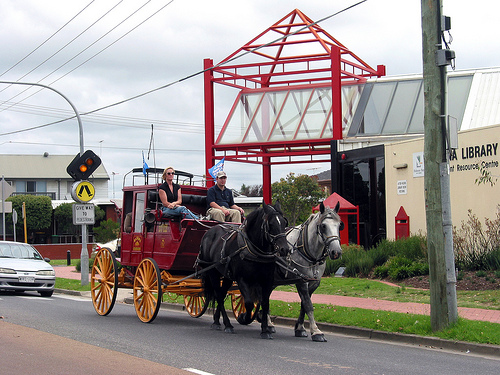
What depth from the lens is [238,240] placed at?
10.7m

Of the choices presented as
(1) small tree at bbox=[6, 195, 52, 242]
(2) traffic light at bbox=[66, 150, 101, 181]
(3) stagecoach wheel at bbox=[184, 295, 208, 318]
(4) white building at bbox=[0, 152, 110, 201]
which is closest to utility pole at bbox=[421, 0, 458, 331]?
(3) stagecoach wheel at bbox=[184, 295, 208, 318]

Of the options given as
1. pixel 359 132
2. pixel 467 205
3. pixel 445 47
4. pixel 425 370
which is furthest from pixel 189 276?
pixel 359 132

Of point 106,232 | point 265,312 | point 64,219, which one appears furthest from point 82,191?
point 64,219

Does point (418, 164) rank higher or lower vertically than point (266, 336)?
higher

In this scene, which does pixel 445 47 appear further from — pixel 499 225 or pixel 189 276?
pixel 499 225

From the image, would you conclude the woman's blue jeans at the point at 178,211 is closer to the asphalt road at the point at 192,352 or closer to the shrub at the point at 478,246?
the asphalt road at the point at 192,352

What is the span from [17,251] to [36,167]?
196ft

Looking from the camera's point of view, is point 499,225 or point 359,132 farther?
point 359,132

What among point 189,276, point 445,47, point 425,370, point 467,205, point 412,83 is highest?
point 412,83

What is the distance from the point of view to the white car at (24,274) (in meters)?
18.3

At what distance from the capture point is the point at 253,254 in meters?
10.3

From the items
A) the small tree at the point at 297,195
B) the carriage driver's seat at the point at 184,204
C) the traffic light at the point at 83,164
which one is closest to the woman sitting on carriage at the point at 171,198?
the carriage driver's seat at the point at 184,204

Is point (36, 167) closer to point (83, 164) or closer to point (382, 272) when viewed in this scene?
point (83, 164)

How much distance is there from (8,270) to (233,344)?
10.6 metres
